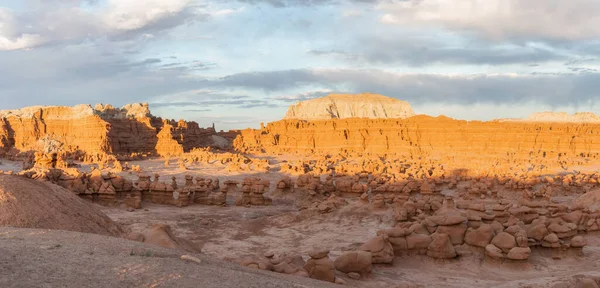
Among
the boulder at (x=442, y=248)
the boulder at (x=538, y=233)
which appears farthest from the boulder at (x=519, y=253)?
the boulder at (x=442, y=248)

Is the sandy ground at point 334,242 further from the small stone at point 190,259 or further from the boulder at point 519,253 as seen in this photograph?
the small stone at point 190,259

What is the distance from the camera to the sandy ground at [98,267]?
514 cm

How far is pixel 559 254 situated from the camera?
1245 centimetres

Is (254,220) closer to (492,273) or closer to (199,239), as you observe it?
(199,239)

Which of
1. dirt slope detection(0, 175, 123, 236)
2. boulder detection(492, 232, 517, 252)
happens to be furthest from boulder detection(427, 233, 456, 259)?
dirt slope detection(0, 175, 123, 236)

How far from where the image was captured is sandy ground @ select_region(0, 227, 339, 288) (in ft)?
16.9

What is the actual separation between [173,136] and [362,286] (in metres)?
40.3

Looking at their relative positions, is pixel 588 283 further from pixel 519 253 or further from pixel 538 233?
pixel 538 233

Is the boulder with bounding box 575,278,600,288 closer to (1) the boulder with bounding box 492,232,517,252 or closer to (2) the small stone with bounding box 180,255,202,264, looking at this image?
(1) the boulder with bounding box 492,232,517,252

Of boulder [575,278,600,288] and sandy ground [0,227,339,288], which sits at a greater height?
sandy ground [0,227,339,288]

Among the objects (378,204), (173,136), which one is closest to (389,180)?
(378,204)

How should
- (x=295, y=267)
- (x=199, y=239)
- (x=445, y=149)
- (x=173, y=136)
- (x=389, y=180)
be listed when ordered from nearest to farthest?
(x=295, y=267) → (x=199, y=239) → (x=389, y=180) → (x=173, y=136) → (x=445, y=149)

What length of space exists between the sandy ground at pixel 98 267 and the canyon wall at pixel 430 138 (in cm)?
4480

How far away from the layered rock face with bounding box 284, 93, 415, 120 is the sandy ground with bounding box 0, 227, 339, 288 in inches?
3482
